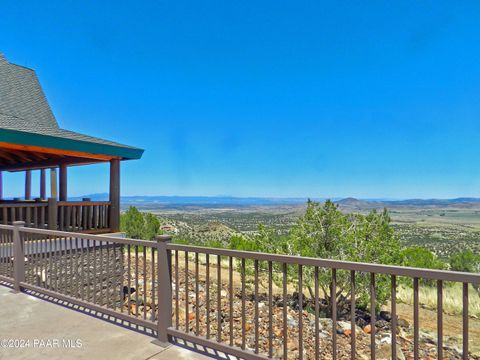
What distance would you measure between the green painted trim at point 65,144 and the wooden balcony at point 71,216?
53.0 inches

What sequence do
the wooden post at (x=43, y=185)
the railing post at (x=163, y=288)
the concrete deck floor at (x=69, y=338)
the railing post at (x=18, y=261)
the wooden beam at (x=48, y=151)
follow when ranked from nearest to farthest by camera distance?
the concrete deck floor at (x=69, y=338) → the railing post at (x=163, y=288) → the railing post at (x=18, y=261) → the wooden beam at (x=48, y=151) → the wooden post at (x=43, y=185)

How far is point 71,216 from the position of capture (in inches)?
348

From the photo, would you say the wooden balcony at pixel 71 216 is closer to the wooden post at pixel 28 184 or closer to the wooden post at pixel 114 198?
the wooden post at pixel 114 198

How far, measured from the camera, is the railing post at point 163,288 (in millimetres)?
3262

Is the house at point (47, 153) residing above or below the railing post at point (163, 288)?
above

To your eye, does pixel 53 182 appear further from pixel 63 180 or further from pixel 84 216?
pixel 84 216

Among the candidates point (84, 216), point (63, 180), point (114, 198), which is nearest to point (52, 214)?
point (84, 216)

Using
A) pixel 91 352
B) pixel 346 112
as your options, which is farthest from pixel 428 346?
pixel 346 112

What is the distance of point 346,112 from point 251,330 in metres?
74.4

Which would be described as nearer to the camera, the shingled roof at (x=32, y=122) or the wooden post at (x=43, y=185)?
the shingled roof at (x=32, y=122)

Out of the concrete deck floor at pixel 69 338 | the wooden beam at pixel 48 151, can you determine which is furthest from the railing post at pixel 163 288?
the wooden beam at pixel 48 151

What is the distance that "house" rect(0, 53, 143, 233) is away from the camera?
25.0 ft

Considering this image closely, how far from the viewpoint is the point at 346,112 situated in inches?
2933

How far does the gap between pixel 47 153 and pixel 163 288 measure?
7.60 m
